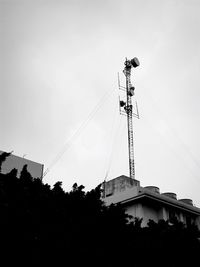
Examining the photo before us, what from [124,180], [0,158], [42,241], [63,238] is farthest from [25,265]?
[124,180]

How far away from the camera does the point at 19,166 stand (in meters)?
21.9

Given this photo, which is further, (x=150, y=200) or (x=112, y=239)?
(x=150, y=200)

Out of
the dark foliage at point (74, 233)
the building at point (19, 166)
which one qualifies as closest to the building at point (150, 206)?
the building at point (19, 166)

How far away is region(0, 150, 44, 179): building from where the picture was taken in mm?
21016

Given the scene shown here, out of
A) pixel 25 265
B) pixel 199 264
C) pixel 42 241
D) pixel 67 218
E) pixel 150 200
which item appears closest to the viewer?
pixel 25 265

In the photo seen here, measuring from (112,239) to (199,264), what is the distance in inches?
106

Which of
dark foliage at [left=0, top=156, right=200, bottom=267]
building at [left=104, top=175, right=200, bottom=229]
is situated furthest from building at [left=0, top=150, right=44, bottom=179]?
dark foliage at [left=0, top=156, right=200, bottom=267]

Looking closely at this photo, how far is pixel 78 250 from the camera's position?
5383mm

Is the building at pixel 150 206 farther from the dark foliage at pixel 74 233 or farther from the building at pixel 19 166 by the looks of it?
the dark foliage at pixel 74 233

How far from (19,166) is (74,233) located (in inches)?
684

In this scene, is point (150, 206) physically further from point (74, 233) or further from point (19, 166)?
point (74, 233)

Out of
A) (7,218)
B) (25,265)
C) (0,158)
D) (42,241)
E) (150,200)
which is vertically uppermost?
(150,200)

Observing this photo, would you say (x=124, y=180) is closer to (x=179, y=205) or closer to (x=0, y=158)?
(x=179, y=205)

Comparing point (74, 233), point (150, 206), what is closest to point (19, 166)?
point (150, 206)
